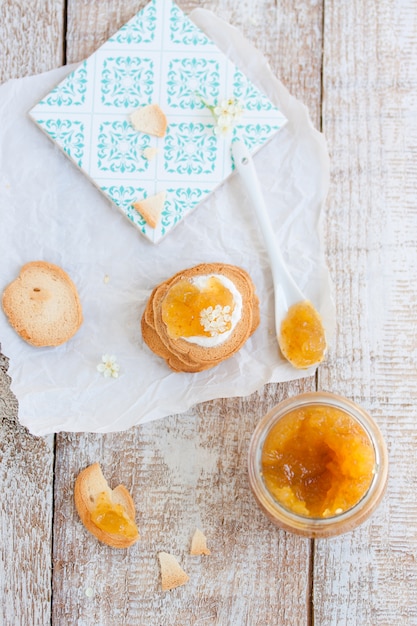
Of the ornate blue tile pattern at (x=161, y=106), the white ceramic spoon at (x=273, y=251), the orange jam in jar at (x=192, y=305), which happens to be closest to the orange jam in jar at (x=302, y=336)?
the white ceramic spoon at (x=273, y=251)

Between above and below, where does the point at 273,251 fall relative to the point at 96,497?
above

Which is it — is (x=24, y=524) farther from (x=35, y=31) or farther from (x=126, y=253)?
(x=35, y=31)

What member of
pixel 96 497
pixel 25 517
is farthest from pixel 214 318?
pixel 25 517

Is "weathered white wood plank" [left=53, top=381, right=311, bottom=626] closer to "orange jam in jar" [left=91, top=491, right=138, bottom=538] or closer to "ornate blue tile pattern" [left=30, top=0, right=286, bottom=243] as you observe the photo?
"orange jam in jar" [left=91, top=491, right=138, bottom=538]

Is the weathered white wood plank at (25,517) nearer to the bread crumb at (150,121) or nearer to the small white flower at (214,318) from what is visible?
the small white flower at (214,318)

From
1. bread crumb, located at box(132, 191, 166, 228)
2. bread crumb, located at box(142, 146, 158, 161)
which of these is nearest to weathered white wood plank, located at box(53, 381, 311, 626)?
bread crumb, located at box(132, 191, 166, 228)

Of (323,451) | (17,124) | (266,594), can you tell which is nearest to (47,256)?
(17,124)

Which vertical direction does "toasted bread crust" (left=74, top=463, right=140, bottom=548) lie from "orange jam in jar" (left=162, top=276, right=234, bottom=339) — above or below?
below
